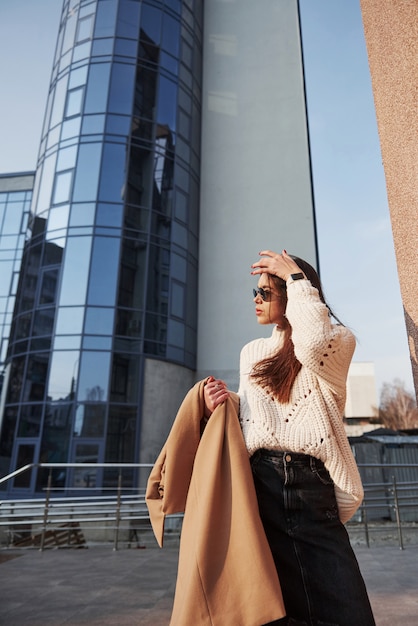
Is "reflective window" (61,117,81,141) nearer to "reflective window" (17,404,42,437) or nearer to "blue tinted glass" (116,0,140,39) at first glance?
"blue tinted glass" (116,0,140,39)

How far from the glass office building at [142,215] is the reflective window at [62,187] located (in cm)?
5

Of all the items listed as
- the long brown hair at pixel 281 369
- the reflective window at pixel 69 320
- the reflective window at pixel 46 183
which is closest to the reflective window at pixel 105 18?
the reflective window at pixel 46 183

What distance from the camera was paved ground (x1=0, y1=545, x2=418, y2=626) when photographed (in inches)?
128

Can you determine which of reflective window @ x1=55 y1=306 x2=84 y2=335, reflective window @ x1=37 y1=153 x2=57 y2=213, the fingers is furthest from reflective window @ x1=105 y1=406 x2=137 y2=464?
the fingers

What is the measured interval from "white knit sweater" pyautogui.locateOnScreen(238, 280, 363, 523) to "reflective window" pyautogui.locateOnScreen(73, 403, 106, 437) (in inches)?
506

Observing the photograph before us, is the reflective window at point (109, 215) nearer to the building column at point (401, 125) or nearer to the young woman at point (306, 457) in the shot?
the building column at point (401, 125)

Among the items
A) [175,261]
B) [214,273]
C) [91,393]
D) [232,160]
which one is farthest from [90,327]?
[232,160]

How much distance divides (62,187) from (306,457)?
16.5 meters

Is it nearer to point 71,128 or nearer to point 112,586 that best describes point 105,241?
point 71,128

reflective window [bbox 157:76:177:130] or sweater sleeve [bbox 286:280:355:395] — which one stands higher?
reflective window [bbox 157:76:177:130]

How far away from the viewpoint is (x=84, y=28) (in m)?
17.5

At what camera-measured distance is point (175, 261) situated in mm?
16594

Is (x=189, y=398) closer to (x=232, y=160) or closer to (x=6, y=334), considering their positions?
(x=232, y=160)

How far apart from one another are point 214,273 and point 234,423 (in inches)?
656
